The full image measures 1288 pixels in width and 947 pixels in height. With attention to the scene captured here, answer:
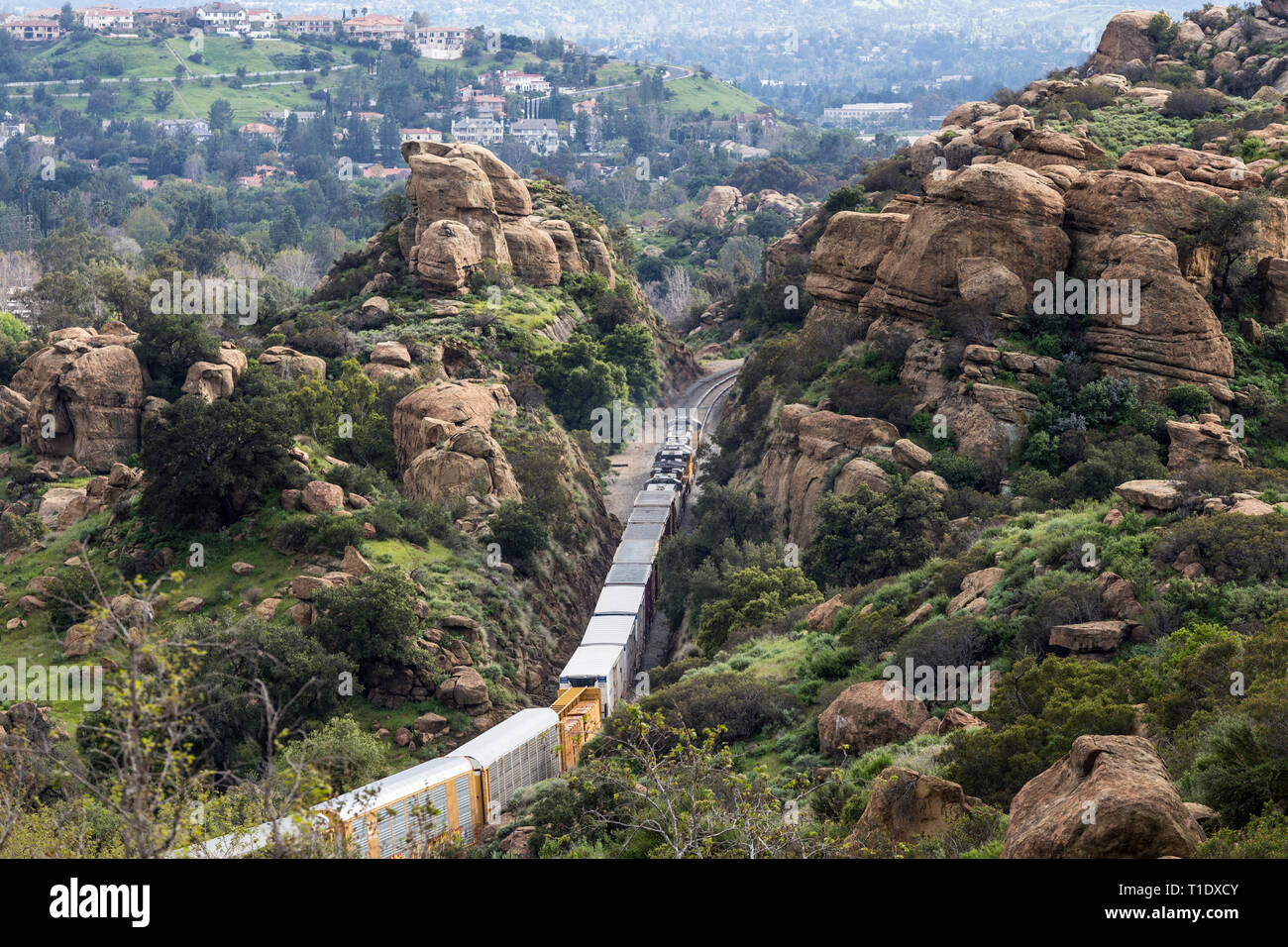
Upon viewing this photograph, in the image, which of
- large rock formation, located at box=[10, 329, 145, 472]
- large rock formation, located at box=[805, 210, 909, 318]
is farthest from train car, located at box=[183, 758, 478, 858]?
large rock formation, located at box=[10, 329, 145, 472]

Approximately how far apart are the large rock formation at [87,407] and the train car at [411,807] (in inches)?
1240

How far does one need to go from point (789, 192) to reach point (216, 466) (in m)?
131

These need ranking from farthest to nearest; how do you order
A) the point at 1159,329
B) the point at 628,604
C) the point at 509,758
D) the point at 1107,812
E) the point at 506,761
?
the point at 628,604
the point at 1159,329
the point at 509,758
the point at 506,761
the point at 1107,812

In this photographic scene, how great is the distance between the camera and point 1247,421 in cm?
4094

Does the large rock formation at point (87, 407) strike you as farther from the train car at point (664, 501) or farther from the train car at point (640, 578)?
the train car at point (640, 578)

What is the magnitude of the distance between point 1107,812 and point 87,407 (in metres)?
49.6

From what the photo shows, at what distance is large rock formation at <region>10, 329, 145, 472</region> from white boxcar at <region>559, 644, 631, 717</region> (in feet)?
82.9

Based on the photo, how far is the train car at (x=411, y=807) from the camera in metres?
22.9

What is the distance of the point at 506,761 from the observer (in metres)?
29.5

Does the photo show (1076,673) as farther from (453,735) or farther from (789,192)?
(789,192)
